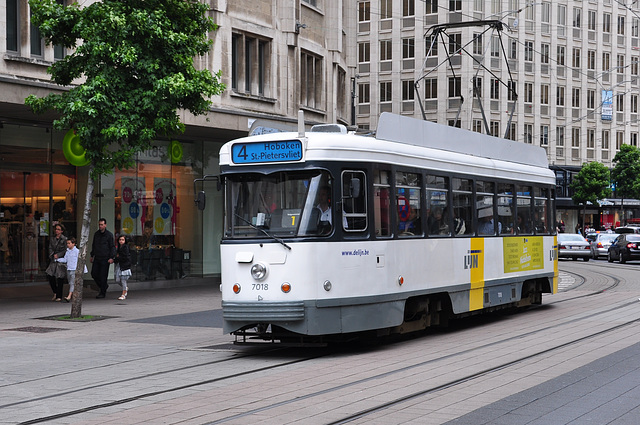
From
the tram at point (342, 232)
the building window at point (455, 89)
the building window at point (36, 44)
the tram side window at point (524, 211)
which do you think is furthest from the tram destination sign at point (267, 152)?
the building window at point (455, 89)

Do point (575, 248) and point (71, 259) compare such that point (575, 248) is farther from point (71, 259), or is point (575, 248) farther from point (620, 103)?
point (620, 103)

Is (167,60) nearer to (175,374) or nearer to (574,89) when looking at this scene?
(175,374)

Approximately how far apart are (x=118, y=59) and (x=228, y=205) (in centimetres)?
597

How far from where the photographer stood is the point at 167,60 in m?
17.6

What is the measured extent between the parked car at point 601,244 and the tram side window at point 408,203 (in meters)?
37.6

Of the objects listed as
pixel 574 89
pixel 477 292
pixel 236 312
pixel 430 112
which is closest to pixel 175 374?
pixel 236 312

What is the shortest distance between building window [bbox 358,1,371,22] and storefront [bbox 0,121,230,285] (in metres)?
44.1

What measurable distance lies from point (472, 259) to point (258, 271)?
15.6 feet

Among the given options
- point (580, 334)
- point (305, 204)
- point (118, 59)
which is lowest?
point (580, 334)

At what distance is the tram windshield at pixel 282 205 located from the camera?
463 inches

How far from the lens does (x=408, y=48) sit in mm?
68875

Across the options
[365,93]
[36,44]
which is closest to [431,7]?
[365,93]

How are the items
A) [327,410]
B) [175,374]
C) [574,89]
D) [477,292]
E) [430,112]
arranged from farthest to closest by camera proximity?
[574,89] < [430,112] < [477,292] < [175,374] < [327,410]

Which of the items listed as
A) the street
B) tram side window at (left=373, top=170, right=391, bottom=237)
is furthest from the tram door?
tram side window at (left=373, top=170, right=391, bottom=237)
